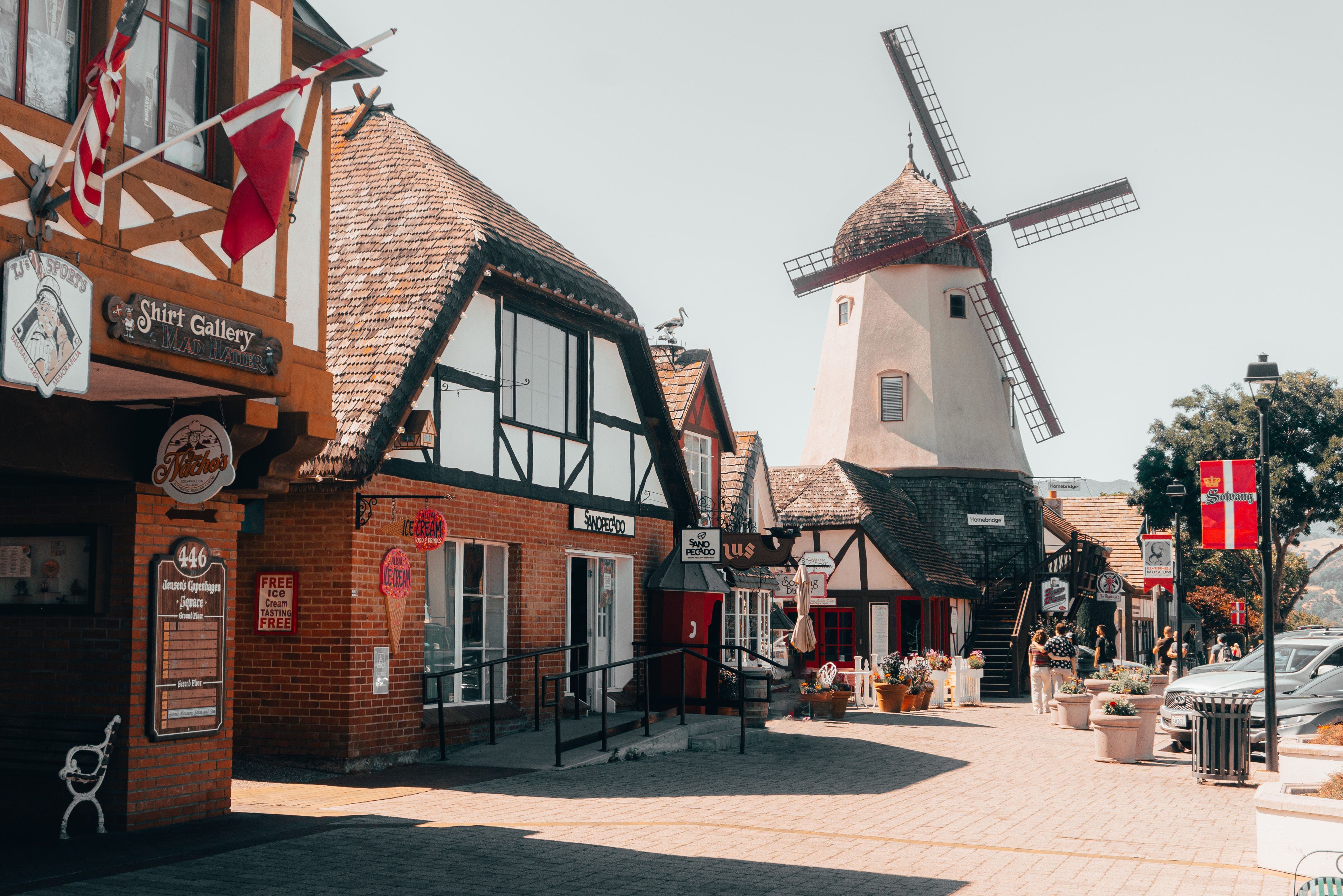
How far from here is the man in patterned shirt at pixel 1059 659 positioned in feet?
84.1

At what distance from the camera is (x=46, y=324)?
728 cm

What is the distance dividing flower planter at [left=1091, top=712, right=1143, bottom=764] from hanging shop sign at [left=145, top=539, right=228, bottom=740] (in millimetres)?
10839

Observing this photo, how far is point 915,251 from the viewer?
1485 inches

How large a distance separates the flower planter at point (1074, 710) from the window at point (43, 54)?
17892mm

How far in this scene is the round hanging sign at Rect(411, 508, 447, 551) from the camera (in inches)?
549

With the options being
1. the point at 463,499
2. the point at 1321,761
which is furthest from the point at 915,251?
the point at 1321,761

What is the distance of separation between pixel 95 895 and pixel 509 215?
38.3ft

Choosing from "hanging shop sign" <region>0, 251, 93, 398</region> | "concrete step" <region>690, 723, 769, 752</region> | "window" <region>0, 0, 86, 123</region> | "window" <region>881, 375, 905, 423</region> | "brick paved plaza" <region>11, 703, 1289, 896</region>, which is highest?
"window" <region>881, 375, 905, 423</region>

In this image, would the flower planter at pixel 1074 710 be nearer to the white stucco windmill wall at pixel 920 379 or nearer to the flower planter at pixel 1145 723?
the flower planter at pixel 1145 723

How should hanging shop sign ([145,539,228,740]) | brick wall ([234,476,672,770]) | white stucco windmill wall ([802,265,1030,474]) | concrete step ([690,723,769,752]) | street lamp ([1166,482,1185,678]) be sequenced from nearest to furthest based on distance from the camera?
hanging shop sign ([145,539,228,740]) → brick wall ([234,476,672,770]) → concrete step ([690,723,769,752]) → street lamp ([1166,482,1185,678]) → white stucco windmill wall ([802,265,1030,474])

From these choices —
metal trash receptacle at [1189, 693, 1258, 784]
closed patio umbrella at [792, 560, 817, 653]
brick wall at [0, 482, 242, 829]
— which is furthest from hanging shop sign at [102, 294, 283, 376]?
closed patio umbrella at [792, 560, 817, 653]

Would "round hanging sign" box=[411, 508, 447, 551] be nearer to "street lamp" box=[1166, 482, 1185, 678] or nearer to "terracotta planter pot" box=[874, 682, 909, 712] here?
"terracotta planter pot" box=[874, 682, 909, 712]

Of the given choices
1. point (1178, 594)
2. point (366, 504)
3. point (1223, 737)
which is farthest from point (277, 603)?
point (1178, 594)

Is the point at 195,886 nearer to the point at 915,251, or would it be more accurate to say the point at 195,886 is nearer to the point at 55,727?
the point at 55,727
